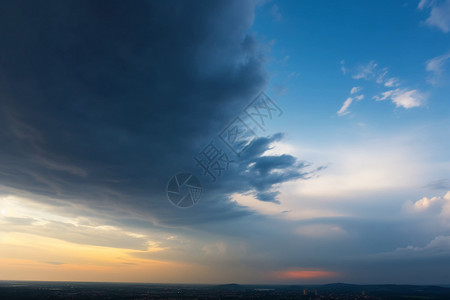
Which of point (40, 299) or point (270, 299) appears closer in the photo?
point (40, 299)

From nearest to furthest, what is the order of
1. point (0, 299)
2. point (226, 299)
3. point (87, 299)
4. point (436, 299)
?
1. point (0, 299)
2. point (87, 299)
3. point (226, 299)
4. point (436, 299)

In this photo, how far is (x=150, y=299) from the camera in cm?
15100

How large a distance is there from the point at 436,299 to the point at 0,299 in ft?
837

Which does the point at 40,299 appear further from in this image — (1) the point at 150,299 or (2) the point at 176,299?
(2) the point at 176,299

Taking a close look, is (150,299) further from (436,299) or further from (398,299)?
(436,299)

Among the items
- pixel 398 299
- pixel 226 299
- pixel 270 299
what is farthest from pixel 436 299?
pixel 226 299

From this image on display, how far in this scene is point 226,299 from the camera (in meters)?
160

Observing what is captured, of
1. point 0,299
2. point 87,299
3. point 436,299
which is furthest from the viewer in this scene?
point 436,299

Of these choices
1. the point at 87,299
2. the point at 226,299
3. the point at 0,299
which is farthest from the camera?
the point at 226,299

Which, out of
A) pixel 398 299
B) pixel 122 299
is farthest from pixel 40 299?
pixel 398 299

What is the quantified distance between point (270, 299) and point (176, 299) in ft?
188

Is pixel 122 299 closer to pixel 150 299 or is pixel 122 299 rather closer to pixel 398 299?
pixel 150 299

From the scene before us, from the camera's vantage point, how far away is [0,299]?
429 ft

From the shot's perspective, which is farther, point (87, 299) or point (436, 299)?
point (436, 299)
